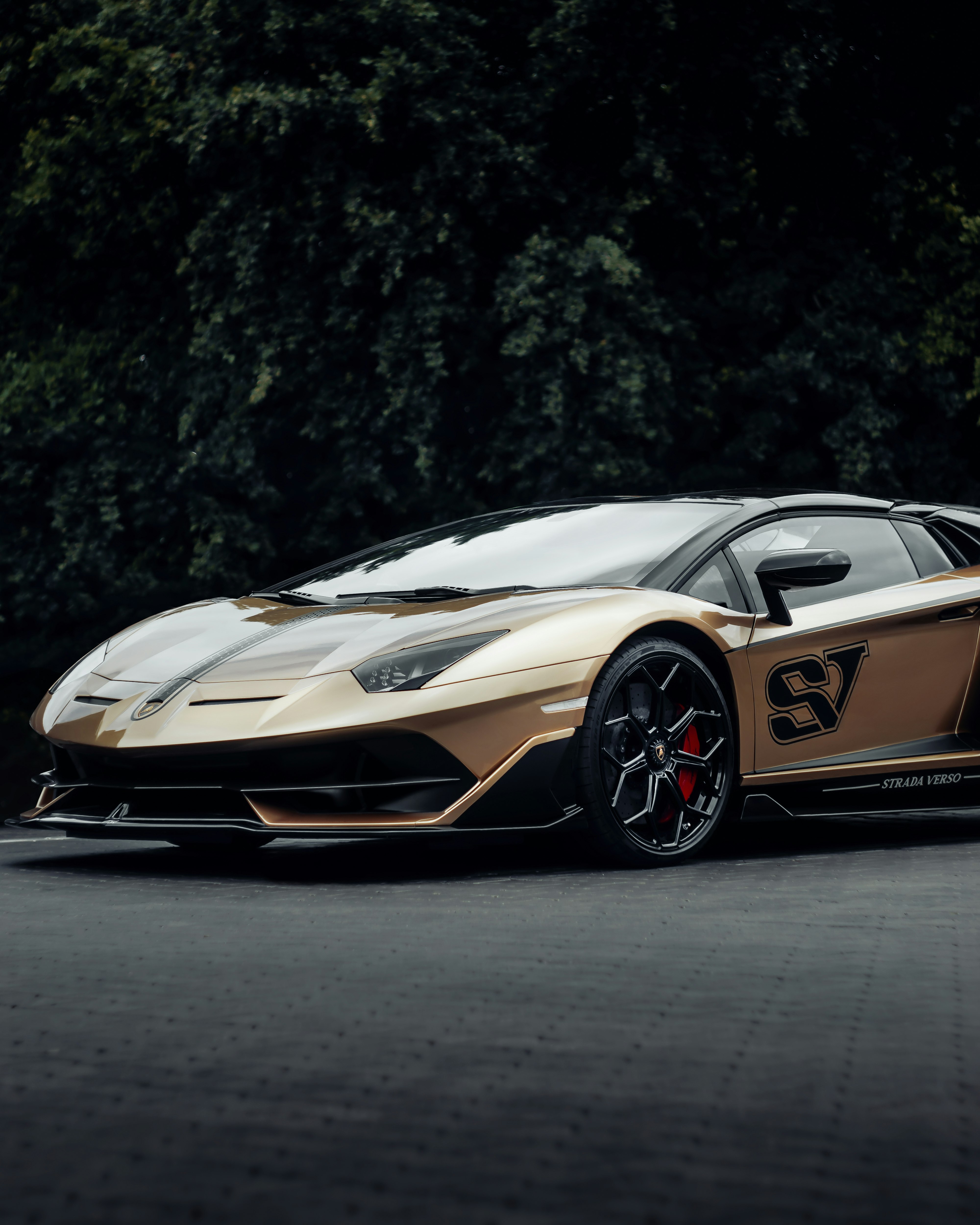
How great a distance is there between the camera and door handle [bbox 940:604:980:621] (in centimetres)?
646

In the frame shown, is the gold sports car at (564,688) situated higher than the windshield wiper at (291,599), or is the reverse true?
the windshield wiper at (291,599)

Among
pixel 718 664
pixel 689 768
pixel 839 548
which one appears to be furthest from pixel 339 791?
pixel 839 548

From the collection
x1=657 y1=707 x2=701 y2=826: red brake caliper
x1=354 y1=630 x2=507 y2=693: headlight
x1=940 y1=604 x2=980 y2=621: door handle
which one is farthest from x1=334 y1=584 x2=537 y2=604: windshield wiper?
x1=940 y1=604 x2=980 y2=621: door handle

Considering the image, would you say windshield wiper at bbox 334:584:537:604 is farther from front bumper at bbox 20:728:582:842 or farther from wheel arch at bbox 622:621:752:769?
front bumper at bbox 20:728:582:842

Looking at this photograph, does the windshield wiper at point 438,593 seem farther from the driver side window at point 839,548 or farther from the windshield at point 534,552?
the driver side window at point 839,548

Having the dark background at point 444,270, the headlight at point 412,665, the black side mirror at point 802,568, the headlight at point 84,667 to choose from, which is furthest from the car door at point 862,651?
the dark background at point 444,270

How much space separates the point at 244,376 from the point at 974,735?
38.6 ft

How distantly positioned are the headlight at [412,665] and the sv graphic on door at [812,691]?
121cm

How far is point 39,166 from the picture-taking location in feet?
59.5

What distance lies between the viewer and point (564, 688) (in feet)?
17.5

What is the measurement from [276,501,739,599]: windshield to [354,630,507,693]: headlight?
2.38 feet

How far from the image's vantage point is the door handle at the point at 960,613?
6.46 m

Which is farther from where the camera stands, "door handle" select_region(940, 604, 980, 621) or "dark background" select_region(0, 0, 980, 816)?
"dark background" select_region(0, 0, 980, 816)

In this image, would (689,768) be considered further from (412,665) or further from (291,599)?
(291,599)
